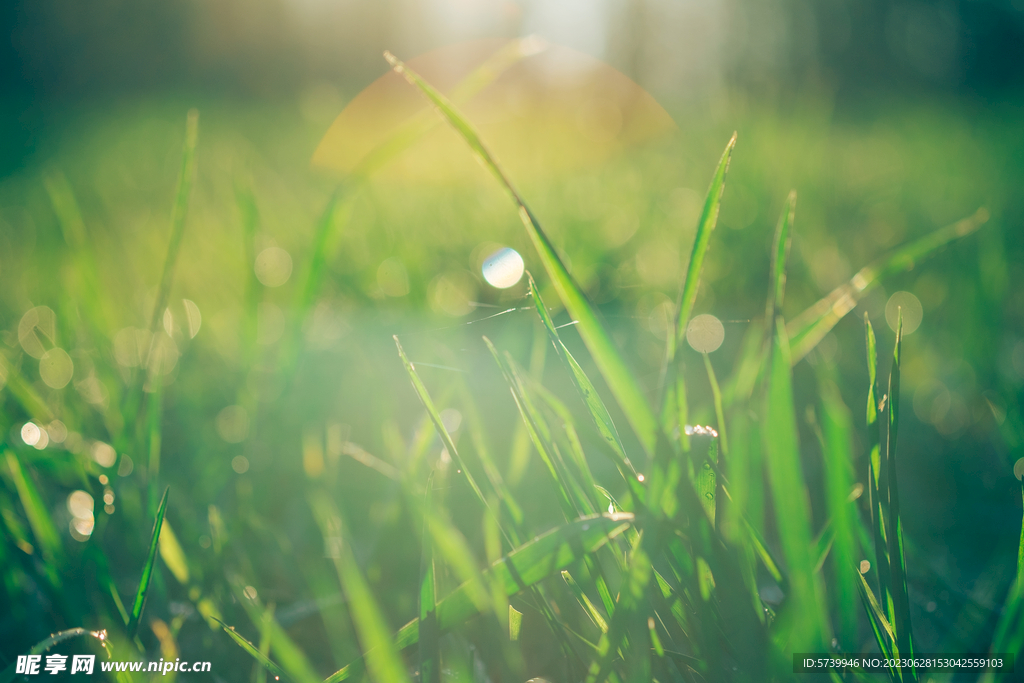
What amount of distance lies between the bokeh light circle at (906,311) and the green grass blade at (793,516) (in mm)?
620

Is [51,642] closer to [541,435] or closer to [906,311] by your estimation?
[541,435]

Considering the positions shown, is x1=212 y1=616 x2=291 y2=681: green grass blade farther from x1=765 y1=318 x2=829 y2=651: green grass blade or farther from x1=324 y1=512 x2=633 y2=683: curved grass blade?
Answer: x1=765 y1=318 x2=829 y2=651: green grass blade

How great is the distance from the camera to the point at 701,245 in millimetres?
275

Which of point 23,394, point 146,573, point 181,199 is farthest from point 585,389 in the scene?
point 23,394

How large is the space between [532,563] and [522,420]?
102 mm

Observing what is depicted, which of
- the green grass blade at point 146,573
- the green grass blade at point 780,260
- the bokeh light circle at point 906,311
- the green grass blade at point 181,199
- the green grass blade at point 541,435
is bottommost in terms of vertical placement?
the bokeh light circle at point 906,311

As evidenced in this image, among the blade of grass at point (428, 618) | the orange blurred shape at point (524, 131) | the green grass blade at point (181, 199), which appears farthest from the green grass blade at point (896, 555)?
the orange blurred shape at point (524, 131)

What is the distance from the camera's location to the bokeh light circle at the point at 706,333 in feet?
2.53

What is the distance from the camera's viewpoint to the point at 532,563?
0.25 meters

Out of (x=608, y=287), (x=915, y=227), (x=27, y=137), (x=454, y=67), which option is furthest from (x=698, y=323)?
(x=454, y=67)

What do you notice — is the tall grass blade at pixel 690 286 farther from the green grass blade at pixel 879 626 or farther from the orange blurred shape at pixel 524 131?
the orange blurred shape at pixel 524 131

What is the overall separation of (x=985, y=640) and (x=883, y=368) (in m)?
0.43

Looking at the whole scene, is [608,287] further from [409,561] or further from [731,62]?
[731,62]

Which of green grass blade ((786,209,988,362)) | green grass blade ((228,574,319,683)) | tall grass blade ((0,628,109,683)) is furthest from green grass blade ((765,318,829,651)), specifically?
tall grass blade ((0,628,109,683))
